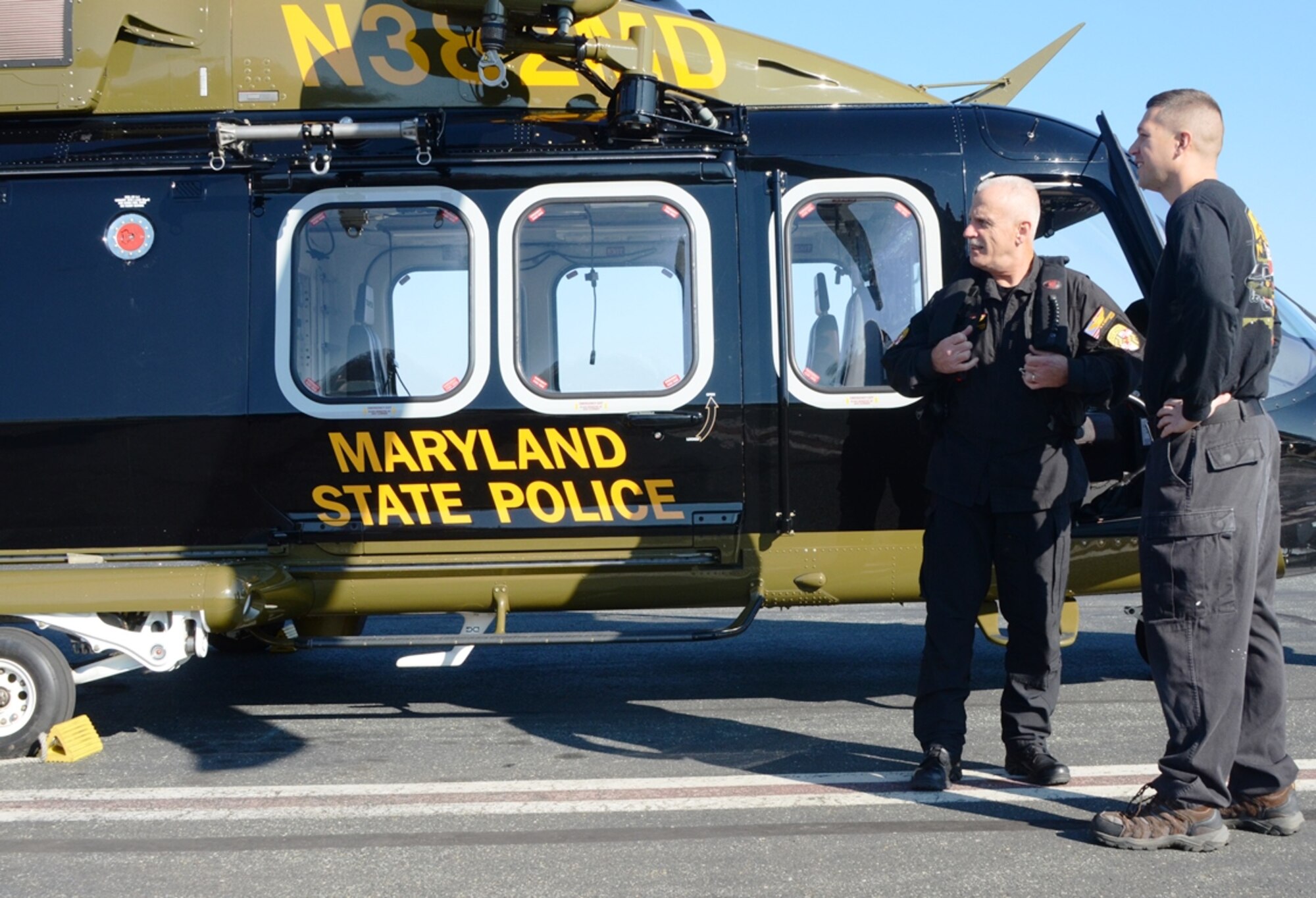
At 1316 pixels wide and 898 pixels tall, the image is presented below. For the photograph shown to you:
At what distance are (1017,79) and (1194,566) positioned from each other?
3.54 meters

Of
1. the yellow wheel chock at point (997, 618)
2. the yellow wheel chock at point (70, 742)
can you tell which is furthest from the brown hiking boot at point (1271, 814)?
the yellow wheel chock at point (70, 742)

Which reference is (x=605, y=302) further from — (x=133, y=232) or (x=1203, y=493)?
(x=1203, y=493)

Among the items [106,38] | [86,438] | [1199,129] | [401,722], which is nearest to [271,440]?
[86,438]

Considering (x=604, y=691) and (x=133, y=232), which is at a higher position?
(x=133, y=232)

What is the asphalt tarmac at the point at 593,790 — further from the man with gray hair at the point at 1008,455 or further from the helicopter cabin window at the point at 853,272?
the helicopter cabin window at the point at 853,272

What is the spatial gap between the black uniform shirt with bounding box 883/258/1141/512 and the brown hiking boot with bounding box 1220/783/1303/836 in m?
1.15

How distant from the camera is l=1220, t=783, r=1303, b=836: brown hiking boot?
4.12 meters

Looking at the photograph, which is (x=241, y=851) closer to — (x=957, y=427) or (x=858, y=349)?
(x=957, y=427)

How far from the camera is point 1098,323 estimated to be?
15.3ft

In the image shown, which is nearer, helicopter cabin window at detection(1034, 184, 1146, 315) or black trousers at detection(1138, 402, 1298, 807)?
black trousers at detection(1138, 402, 1298, 807)

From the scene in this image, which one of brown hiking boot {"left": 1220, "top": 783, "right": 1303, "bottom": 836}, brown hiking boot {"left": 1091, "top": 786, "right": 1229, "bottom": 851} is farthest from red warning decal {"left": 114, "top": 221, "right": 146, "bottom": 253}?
brown hiking boot {"left": 1220, "top": 783, "right": 1303, "bottom": 836}

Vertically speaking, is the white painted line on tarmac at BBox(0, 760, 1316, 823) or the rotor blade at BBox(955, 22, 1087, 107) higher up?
the rotor blade at BBox(955, 22, 1087, 107)

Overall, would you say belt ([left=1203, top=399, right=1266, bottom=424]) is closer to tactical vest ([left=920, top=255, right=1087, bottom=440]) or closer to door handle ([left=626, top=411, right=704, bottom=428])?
tactical vest ([left=920, top=255, right=1087, bottom=440])

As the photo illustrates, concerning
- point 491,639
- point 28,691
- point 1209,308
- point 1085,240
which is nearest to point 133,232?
point 28,691
